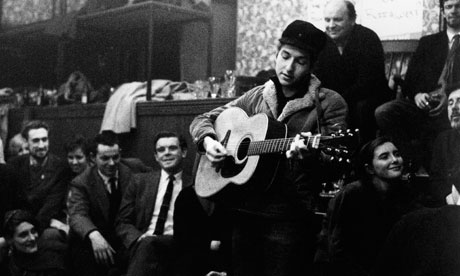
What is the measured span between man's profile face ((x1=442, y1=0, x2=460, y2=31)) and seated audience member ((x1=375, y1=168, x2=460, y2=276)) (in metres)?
1.99

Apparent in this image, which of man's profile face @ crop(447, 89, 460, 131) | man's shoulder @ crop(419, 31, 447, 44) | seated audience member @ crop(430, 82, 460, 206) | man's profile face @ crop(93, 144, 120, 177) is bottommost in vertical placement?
man's profile face @ crop(93, 144, 120, 177)

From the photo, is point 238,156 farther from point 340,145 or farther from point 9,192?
point 9,192

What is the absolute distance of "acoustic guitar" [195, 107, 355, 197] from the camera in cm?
265

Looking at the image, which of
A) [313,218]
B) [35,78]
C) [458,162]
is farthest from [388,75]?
[35,78]

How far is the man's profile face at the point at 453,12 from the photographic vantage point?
3.76 meters

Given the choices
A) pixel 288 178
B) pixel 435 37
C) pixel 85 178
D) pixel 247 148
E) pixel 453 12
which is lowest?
pixel 85 178

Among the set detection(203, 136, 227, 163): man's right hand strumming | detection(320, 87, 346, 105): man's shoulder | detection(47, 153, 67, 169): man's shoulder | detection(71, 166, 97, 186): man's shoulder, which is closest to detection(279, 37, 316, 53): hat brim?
detection(320, 87, 346, 105): man's shoulder

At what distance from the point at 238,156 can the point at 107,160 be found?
1955mm

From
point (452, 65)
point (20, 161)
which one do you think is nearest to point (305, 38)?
point (452, 65)

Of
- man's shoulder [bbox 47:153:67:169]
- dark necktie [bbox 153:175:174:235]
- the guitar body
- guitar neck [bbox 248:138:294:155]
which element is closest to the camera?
guitar neck [bbox 248:138:294:155]

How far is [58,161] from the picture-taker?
5492 mm

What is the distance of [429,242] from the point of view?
2.06 m

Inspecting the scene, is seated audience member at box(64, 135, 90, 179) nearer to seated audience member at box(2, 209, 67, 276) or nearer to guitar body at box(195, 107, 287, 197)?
seated audience member at box(2, 209, 67, 276)

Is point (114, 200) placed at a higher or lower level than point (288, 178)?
lower
